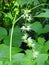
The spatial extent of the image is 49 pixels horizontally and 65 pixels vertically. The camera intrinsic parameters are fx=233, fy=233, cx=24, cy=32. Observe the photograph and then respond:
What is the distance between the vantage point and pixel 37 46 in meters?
1.40

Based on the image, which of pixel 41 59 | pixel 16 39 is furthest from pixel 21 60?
pixel 16 39

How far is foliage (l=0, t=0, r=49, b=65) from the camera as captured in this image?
1216mm

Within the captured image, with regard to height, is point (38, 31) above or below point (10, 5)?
below

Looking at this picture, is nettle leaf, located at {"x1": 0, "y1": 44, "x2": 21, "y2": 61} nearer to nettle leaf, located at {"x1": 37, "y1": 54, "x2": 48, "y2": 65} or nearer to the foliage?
the foliage

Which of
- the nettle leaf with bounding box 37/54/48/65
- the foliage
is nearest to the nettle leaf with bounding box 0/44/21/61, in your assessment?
the foliage

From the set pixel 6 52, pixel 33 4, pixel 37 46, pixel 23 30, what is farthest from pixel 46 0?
pixel 6 52

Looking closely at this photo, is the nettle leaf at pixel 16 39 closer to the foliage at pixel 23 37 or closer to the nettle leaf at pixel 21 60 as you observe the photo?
Answer: the foliage at pixel 23 37

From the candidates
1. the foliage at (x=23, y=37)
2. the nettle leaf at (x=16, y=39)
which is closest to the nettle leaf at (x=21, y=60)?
the foliage at (x=23, y=37)

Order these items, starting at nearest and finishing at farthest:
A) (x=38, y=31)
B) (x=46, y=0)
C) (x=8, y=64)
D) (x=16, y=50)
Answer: (x=8, y=64)
(x=16, y=50)
(x=38, y=31)
(x=46, y=0)

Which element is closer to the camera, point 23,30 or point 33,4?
point 23,30

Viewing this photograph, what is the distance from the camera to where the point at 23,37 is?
1354 millimetres

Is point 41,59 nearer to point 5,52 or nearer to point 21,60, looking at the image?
point 21,60

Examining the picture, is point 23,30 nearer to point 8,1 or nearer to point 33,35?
point 33,35

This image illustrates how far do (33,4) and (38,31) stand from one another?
1.04ft
